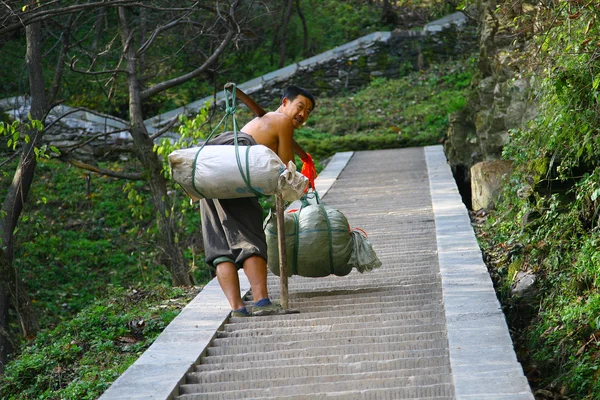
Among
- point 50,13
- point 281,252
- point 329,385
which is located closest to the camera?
point 329,385

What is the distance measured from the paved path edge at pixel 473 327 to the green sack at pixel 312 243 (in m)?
0.81

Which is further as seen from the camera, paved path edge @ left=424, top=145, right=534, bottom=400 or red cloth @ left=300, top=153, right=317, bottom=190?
red cloth @ left=300, top=153, right=317, bottom=190

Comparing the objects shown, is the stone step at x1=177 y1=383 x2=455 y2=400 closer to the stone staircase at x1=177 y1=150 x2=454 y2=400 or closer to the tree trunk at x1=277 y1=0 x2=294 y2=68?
the stone staircase at x1=177 y1=150 x2=454 y2=400

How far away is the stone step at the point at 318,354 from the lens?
4.73 metres

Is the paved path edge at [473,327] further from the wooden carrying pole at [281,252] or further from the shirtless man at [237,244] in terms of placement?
the shirtless man at [237,244]

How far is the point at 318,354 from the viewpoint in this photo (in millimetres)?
4887

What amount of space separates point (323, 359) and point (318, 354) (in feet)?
0.47

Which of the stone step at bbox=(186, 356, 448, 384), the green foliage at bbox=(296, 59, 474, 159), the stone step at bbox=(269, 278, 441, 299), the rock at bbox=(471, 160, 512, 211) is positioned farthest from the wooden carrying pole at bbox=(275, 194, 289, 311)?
the green foliage at bbox=(296, 59, 474, 159)

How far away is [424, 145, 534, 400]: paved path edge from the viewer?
3959 mm

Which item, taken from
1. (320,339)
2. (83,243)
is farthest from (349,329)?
(83,243)

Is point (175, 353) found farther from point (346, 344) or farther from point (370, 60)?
point (370, 60)

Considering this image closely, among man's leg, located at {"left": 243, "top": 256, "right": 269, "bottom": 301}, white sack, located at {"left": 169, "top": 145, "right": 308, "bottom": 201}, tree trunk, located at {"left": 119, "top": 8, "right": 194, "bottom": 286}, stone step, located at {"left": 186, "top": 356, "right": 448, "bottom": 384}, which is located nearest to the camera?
stone step, located at {"left": 186, "top": 356, "right": 448, "bottom": 384}

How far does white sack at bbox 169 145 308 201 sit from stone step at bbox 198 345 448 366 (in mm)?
1074

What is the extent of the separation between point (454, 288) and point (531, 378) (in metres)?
0.88
